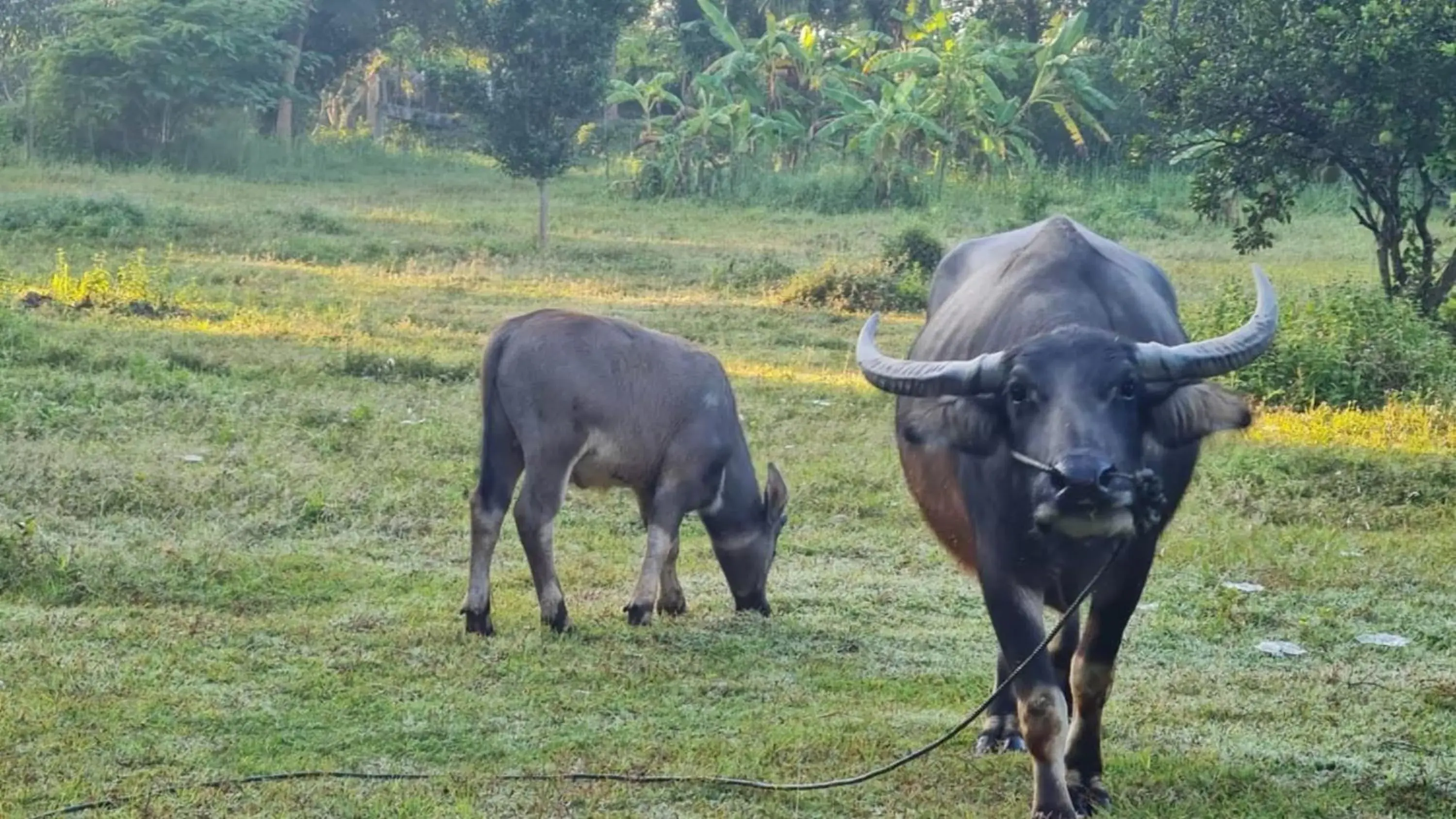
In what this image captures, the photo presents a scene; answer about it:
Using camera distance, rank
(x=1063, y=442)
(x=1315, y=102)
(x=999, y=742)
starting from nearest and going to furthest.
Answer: (x=1063, y=442) → (x=999, y=742) → (x=1315, y=102)

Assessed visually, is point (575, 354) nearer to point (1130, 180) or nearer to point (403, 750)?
point (403, 750)

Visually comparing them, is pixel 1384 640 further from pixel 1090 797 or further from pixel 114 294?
pixel 114 294

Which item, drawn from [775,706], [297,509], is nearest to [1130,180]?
[297,509]

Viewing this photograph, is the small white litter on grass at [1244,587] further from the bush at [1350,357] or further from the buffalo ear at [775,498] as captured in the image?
the bush at [1350,357]

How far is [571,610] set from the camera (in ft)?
24.9

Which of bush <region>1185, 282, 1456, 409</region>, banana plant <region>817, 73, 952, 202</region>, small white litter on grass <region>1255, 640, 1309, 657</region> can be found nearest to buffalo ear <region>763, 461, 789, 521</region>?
small white litter on grass <region>1255, 640, 1309, 657</region>

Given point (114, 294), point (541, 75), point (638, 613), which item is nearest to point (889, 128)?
point (541, 75)

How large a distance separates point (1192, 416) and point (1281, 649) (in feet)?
8.83

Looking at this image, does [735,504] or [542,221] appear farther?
[542,221]

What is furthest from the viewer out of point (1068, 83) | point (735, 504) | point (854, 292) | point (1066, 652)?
point (1068, 83)

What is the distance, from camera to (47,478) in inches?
350

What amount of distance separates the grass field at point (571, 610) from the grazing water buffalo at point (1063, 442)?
0.44 meters

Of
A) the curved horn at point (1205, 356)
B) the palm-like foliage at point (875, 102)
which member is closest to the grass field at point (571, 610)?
the curved horn at point (1205, 356)

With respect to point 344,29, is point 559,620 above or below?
below
